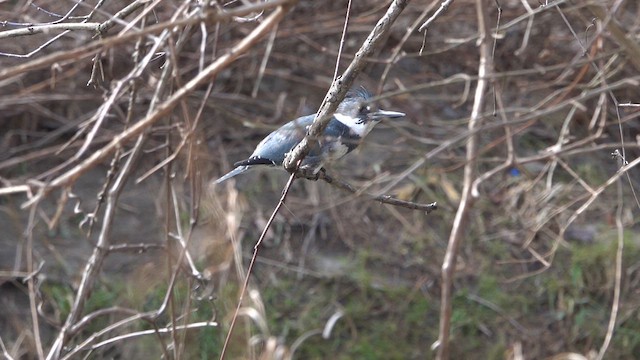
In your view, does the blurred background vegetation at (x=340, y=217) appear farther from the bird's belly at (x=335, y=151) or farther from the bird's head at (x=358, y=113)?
the bird's belly at (x=335, y=151)

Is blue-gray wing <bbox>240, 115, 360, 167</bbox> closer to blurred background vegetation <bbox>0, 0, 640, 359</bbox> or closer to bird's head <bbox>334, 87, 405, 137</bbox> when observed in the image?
bird's head <bbox>334, 87, 405, 137</bbox>

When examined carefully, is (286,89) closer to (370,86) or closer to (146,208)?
(370,86)

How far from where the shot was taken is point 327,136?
2740 mm

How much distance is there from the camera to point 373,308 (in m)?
5.02

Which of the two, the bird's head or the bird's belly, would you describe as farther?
the bird's head

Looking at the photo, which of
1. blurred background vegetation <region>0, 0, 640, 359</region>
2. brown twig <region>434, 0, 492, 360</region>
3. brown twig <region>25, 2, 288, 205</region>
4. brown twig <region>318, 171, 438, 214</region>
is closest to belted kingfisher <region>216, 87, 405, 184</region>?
brown twig <region>318, 171, 438, 214</region>

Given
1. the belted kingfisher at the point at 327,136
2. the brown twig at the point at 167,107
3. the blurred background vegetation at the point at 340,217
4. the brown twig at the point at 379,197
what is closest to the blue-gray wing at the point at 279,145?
the belted kingfisher at the point at 327,136

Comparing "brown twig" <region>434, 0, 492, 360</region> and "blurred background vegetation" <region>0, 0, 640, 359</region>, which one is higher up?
"brown twig" <region>434, 0, 492, 360</region>

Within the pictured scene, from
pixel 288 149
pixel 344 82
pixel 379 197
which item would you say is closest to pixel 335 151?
pixel 288 149

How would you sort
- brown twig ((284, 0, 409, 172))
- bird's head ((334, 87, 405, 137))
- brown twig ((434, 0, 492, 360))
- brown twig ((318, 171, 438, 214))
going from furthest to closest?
bird's head ((334, 87, 405, 137))
brown twig ((434, 0, 492, 360))
brown twig ((318, 171, 438, 214))
brown twig ((284, 0, 409, 172))

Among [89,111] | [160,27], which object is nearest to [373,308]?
[89,111]

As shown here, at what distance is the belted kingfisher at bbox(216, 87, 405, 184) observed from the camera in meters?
2.81

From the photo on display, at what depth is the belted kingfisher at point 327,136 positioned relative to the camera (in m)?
2.81

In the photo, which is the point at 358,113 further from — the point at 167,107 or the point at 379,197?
the point at 167,107
